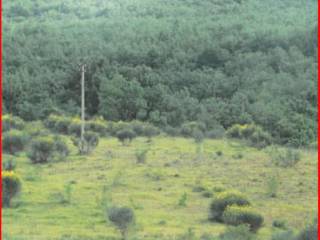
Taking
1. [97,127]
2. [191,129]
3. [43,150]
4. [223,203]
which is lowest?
[191,129]

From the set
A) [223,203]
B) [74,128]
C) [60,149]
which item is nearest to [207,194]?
[223,203]

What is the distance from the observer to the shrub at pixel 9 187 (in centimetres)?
1750

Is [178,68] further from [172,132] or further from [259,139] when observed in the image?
[259,139]

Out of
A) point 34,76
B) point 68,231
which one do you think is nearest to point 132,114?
point 34,76

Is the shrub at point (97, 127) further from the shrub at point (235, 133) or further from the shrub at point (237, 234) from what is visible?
the shrub at point (237, 234)

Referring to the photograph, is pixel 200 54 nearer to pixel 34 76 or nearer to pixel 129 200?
pixel 34 76

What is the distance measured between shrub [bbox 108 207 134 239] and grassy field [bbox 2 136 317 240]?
0.24 metres

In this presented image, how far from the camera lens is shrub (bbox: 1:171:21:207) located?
17.5 metres

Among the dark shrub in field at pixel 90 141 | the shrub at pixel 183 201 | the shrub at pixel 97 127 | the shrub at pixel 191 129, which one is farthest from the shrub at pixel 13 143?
the shrub at pixel 191 129

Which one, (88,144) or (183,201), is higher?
(183,201)

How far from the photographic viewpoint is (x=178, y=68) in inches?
2381

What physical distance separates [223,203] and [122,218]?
3385mm

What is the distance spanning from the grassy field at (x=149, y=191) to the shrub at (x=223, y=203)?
A: 29 centimetres

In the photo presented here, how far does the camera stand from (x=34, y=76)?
57.5m
